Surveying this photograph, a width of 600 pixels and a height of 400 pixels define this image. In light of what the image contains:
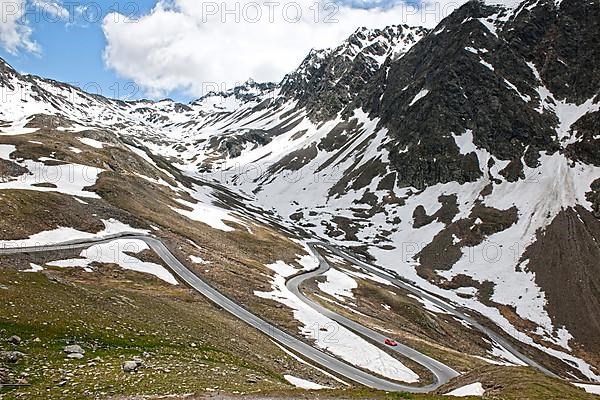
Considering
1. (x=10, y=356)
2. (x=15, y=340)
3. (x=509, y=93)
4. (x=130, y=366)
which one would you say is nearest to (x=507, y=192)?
(x=509, y=93)

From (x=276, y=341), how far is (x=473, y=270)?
95.5 meters

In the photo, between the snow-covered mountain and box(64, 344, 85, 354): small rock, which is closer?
box(64, 344, 85, 354): small rock

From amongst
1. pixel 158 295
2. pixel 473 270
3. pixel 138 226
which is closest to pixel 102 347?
pixel 158 295

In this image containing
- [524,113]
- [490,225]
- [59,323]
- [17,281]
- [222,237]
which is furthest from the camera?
[524,113]

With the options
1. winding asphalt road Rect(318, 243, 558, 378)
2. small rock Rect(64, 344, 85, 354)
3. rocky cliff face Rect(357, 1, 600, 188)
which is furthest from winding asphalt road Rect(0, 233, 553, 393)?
rocky cliff face Rect(357, 1, 600, 188)

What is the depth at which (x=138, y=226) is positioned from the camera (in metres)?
75.7

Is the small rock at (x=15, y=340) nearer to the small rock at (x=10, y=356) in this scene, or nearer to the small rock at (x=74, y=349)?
the small rock at (x=10, y=356)

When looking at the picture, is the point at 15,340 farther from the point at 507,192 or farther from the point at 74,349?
the point at 507,192

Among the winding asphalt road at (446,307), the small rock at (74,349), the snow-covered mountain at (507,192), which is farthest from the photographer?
the snow-covered mountain at (507,192)

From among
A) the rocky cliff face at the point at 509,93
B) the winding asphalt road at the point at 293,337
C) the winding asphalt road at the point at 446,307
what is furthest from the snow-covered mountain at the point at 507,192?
the winding asphalt road at the point at 293,337

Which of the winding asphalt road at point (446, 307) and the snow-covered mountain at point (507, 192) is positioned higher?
the snow-covered mountain at point (507, 192)

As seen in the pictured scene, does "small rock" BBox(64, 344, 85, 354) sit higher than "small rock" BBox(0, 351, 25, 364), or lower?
lower

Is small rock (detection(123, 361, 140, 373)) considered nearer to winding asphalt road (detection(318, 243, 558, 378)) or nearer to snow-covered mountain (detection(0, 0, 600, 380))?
winding asphalt road (detection(318, 243, 558, 378))

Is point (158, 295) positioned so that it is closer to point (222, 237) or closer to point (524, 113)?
point (222, 237)
